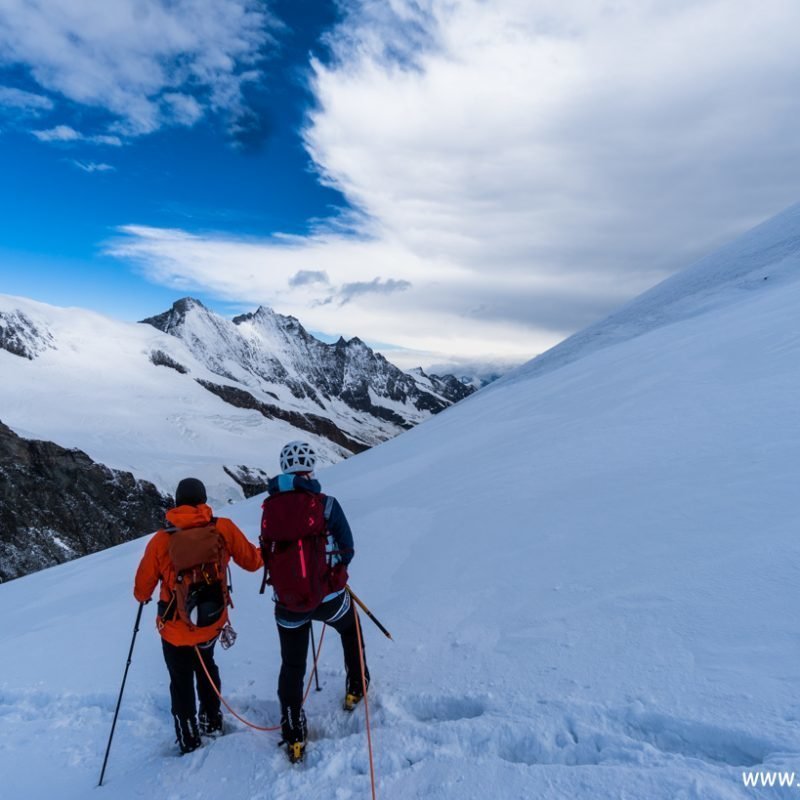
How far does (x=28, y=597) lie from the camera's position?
11.0 meters

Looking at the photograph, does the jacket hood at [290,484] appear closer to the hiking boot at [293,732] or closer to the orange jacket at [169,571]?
the orange jacket at [169,571]

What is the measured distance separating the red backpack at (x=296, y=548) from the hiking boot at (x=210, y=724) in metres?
1.57

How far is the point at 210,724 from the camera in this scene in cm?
489

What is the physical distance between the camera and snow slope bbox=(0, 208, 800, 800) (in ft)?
10.8

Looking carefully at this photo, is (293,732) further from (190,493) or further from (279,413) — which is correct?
(279,413)

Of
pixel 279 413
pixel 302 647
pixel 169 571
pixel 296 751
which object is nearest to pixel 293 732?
pixel 296 751

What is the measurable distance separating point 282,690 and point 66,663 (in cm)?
419

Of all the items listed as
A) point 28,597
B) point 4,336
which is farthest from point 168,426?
point 28,597

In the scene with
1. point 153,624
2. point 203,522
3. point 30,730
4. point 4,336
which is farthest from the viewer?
point 4,336

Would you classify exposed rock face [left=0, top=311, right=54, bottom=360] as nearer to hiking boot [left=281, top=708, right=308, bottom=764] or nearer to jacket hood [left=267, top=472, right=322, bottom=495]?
jacket hood [left=267, top=472, right=322, bottom=495]

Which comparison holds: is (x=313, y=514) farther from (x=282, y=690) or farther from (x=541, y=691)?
(x=541, y=691)

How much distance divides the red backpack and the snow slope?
47.5 inches

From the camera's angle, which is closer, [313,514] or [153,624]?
[313,514]

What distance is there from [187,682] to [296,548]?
5.90 feet
